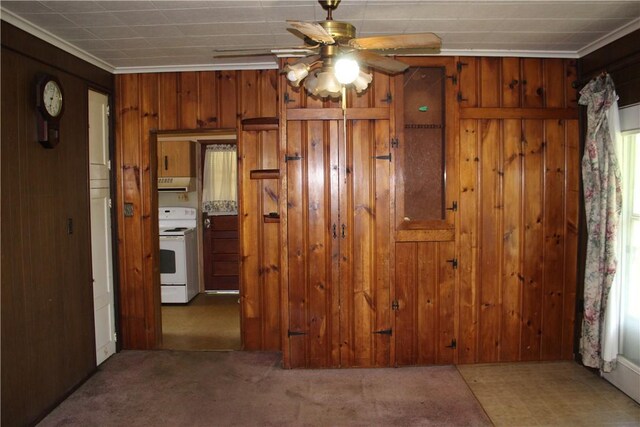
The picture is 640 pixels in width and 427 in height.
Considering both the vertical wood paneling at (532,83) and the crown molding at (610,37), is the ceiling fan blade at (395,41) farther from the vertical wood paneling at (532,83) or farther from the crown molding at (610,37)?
the vertical wood paneling at (532,83)

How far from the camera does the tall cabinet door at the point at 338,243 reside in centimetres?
371

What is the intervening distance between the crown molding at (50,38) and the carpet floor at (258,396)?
2456mm

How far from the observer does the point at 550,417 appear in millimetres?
3033

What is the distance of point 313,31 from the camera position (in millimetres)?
1957

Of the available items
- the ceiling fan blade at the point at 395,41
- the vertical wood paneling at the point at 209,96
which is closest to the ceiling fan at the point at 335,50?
the ceiling fan blade at the point at 395,41

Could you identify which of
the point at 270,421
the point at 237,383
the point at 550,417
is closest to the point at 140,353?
the point at 237,383

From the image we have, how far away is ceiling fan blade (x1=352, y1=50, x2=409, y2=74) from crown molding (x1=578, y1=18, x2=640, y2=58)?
181 cm

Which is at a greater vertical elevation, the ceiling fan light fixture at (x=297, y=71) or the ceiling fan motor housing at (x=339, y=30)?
the ceiling fan motor housing at (x=339, y=30)

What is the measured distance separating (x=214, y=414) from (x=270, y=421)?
1.27 feet

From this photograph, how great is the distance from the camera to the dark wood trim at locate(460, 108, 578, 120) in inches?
148

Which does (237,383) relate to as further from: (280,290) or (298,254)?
(298,254)

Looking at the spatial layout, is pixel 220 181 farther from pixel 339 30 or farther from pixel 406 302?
pixel 339 30

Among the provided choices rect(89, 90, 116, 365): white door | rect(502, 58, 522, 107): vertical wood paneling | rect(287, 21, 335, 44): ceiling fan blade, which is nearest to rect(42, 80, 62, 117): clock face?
rect(89, 90, 116, 365): white door

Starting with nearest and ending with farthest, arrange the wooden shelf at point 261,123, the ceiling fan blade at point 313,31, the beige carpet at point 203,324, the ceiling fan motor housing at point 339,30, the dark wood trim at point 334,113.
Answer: the ceiling fan blade at point 313,31 → the ceiling fan motor housing at point 339,30 → the dark wood trim at point 334,113 → the wooden shelf at point 261,123 → the beige carpet at point 203,324
